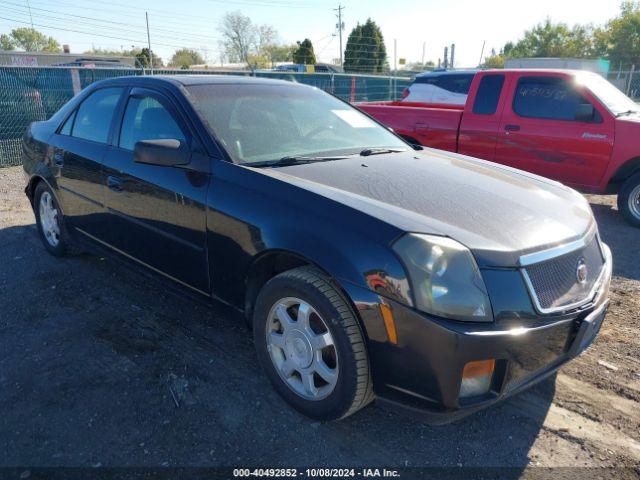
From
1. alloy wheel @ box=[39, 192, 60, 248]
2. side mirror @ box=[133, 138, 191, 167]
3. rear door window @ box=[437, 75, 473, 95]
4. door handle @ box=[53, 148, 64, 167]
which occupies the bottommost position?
alloy wheel @ box=[39, 192, 60, 248]

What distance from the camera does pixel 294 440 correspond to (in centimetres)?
242

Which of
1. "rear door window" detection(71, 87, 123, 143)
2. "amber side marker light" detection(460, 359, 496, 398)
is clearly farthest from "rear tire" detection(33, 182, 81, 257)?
"amber side marker light" detection(460, 359, 496, 398)

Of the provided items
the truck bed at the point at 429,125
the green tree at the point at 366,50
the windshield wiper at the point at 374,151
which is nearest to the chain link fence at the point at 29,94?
the truck bed at the point at 429,125

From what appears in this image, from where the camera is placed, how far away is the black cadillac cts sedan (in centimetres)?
208

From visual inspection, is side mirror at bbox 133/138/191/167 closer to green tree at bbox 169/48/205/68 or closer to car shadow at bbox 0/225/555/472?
car shadow at bbox 0/225/555/472

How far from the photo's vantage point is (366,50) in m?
51.3

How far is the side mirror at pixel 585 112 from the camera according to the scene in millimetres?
6117

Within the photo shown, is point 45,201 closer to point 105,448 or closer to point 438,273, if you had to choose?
point 105,448

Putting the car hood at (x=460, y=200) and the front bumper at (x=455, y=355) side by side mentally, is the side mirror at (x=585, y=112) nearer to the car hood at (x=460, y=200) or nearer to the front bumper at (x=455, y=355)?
the car hood at (x=460, y=200)

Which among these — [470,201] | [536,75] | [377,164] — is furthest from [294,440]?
[536,75]

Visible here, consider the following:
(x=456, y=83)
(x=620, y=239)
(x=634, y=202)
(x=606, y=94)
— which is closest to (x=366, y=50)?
(x=456, y=83)

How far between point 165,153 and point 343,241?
4.17 feet

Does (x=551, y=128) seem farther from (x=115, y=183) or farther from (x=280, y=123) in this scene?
(x=115, y=183)

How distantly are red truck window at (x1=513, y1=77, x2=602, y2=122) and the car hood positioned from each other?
138 inches
